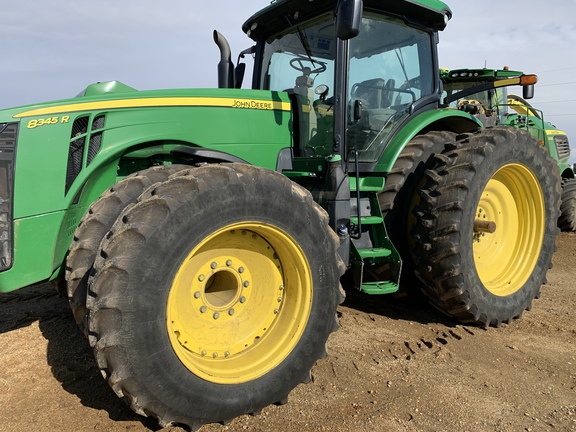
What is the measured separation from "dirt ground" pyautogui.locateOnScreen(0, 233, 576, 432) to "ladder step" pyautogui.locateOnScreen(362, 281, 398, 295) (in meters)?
0.37

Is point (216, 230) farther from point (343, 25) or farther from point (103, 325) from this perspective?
point (343, 25)

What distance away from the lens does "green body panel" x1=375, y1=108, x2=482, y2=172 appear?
11.8ft

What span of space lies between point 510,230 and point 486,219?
0.35 metres

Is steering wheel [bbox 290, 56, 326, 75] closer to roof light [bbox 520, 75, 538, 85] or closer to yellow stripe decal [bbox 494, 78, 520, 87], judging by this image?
yellow stripe decal [bbox 494, 78, 520, 87]

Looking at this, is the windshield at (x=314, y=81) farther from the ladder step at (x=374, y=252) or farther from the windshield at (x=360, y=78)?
the ladder step at (x=374, y=252)

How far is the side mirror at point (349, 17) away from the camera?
109 inches

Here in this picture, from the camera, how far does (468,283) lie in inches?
138

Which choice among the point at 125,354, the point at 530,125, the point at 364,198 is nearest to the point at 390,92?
the point at 364,198

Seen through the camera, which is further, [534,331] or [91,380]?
[534,331]

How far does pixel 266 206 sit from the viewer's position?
100 inches

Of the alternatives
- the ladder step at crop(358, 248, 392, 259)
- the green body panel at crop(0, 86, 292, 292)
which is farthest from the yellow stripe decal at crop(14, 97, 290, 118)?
the ladder step at crop(358, 248, 392, 259)

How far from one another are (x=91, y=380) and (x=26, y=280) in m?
0.68

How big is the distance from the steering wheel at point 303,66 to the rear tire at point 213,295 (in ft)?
4.63

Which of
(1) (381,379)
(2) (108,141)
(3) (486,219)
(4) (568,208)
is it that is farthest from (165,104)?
(4) (568,208)
